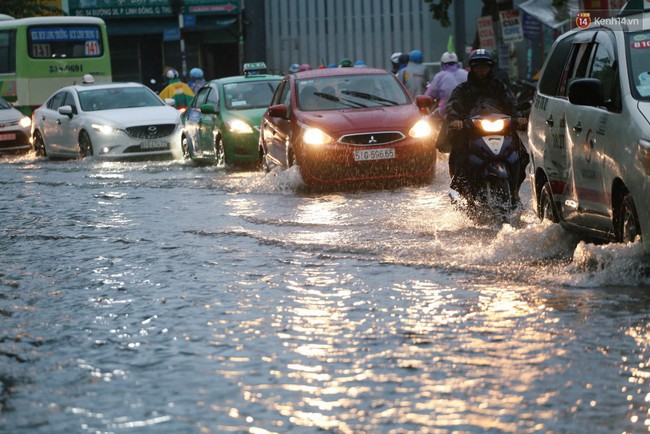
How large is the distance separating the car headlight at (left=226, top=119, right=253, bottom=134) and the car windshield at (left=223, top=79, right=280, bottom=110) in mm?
448

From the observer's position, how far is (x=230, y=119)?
23.4m

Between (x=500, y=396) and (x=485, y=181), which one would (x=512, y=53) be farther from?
(x=500, y=396)

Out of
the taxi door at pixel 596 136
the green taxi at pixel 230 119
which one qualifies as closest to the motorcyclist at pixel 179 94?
the green taxi at pixel 230 119

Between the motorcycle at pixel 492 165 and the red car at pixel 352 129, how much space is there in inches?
170

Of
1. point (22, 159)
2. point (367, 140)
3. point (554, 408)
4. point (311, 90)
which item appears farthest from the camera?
point (22, 159)

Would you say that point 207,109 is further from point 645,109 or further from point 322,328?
point 322,328

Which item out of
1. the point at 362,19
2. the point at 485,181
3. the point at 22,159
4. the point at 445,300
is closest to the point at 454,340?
the point at 445,300

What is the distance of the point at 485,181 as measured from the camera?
13781mm

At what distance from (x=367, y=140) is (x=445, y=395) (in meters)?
11.9

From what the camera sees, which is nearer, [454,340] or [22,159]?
[454,340]

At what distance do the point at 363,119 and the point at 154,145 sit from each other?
949cm

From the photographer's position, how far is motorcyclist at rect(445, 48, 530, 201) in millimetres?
13906

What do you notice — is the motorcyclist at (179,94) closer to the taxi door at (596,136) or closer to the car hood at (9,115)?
the car hood at (9,115)


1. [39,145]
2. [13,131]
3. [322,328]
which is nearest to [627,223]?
[322,328]
